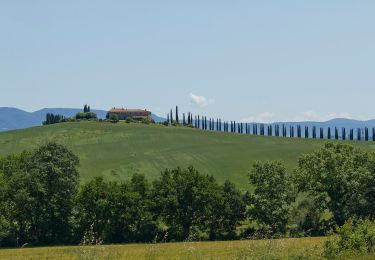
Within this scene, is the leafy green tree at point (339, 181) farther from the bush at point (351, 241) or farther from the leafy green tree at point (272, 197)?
the bush at point (351, 241)

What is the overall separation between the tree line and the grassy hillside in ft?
133

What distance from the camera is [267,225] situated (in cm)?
6981

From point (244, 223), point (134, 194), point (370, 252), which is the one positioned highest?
point (370, 252)

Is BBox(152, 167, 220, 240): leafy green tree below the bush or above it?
below

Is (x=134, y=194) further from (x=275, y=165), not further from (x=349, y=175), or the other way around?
(x=349, y=175)

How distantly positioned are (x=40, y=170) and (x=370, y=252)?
55176 mm

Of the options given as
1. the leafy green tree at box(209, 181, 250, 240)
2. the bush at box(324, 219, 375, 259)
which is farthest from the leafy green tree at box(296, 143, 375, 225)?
the bush at box(324, 219, 375, 259)

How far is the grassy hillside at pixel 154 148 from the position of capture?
127 m

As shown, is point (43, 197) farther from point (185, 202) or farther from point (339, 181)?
point (339, 181)

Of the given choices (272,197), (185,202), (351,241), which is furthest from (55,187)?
(351,241)

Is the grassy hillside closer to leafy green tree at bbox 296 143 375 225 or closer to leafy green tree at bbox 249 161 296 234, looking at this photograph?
leafy green tree at bbox 296 143 375 225

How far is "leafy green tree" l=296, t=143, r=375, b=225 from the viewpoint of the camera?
67.1 metres

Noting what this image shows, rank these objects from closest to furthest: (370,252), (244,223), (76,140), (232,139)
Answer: (370,252) < (244,223) < (76,140) < (232,139)

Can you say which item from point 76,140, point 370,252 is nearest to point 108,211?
point 370,252
